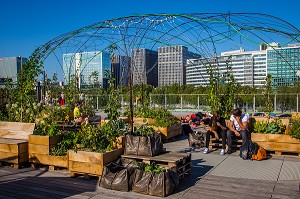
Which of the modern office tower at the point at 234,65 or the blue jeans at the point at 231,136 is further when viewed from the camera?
the modern office tower at the point at 234,65

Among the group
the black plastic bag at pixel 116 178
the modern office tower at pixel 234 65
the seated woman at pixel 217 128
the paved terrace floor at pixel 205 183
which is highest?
the modern office tower at pixel 234 65

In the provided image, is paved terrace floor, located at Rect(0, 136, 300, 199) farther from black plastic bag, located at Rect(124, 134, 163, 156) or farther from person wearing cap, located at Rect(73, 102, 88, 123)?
person wearing cap, located at Rect(73, 102, 88, 123)

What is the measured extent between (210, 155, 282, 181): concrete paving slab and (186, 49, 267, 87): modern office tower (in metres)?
4.46

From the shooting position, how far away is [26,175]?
6523mm

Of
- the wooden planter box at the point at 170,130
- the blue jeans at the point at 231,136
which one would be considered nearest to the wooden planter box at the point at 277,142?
the blue jeans at the point at 231,136

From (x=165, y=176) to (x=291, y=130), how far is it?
15.2ft

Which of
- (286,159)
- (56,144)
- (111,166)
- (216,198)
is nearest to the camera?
(216,198)

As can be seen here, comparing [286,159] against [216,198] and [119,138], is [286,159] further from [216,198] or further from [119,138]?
[119,138]

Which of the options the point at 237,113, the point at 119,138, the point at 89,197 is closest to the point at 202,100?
the point at 237,113

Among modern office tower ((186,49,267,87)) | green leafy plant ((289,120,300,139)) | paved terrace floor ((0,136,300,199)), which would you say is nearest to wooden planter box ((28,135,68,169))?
paved terrace floor ((0,136,300,199))

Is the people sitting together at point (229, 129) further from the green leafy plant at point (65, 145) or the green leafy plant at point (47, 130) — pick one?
the green leafy plant at point (47, 130)

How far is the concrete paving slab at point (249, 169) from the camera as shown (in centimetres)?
649

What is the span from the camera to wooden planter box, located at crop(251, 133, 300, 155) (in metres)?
8.22

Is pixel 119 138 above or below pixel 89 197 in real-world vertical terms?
above
